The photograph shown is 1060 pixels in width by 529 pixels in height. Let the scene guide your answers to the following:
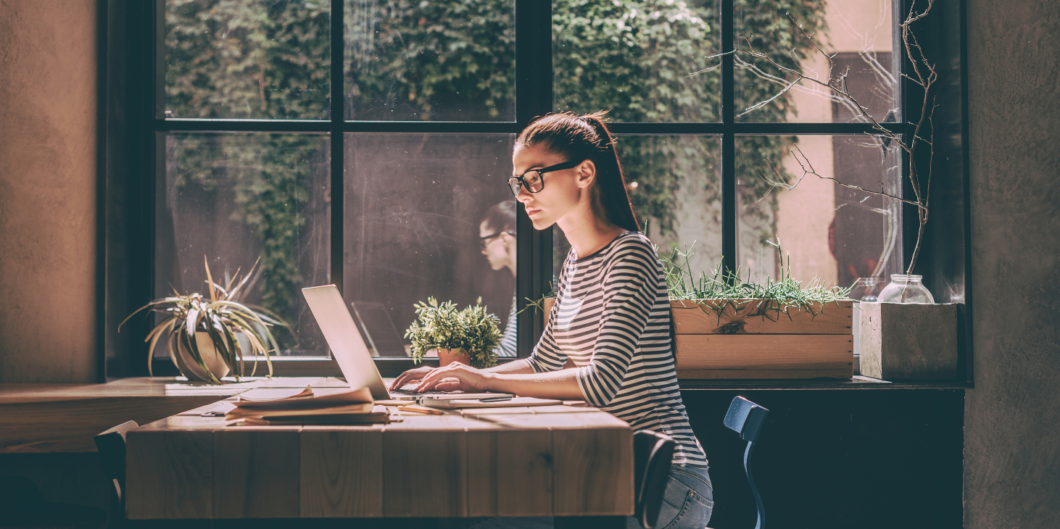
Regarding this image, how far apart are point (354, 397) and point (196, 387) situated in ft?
4.25

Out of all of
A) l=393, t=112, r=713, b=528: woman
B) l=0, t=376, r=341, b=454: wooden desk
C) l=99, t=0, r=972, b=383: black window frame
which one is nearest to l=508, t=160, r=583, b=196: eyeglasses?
l=393, t=112, r=713, b=528: woman

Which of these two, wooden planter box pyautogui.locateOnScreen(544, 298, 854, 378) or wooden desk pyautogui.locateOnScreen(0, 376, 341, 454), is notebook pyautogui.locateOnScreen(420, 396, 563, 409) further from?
wooden planter box pyautogui.locateOnScreen(544, 298, 854, 378)

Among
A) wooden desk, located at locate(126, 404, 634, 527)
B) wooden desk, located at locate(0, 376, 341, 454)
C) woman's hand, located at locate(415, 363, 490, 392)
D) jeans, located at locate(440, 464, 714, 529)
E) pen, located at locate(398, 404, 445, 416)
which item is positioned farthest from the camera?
wooden desk, located at locate(0, 376, 341, 454)

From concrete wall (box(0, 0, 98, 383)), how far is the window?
0.78 feet

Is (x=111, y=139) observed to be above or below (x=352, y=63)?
below

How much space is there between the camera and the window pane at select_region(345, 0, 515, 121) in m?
2.66

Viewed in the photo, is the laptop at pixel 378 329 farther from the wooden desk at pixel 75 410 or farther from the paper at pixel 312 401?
the paper at pixel 312 401

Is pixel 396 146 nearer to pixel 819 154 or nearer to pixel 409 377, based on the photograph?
pixel 409 377

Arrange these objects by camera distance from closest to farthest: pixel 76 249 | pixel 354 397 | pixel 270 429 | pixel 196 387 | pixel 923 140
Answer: pixel 270 429 < pixel 354 397 < pixel 196 387 < pixel 76 249 < pixel 923 140

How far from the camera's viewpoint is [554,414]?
4.32 ft

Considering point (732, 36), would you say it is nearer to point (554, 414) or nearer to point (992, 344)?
point (992, 344)

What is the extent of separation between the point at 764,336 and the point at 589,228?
94 cm

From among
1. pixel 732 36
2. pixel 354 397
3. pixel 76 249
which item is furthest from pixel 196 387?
pixel 732 36

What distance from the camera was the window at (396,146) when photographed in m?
2.65
